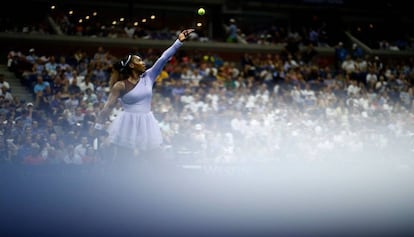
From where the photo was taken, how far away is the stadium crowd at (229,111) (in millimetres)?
12742

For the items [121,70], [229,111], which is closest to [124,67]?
[121,70]

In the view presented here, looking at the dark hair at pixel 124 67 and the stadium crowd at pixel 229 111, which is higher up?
the stadium crowd at pixel 229 111

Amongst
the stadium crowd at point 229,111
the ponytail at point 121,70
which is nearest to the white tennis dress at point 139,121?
the ponytail at point 121,70

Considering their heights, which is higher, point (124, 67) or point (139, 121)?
point (124, 67)

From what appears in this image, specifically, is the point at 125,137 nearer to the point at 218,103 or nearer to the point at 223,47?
the point at 218,103

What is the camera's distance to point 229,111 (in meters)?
15.7

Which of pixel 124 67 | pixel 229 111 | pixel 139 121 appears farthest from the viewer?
pixel 229 111

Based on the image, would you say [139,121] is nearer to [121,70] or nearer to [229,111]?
[121,70]

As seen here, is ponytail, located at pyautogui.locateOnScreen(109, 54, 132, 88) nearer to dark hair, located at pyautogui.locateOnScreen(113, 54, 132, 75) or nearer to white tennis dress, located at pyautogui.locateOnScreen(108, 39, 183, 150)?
dark hair, located at pyautogui.locateOnScreen(113, 54, 132, 75)

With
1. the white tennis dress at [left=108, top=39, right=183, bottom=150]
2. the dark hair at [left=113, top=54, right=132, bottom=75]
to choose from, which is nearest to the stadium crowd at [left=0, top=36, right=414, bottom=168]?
the white tennis dress at [left=108, top=39, right=183, bottom=150]

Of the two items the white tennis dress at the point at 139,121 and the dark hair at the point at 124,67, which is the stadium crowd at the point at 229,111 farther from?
the dark hair at the point at 124,67

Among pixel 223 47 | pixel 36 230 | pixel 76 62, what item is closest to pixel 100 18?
pixel 223 47

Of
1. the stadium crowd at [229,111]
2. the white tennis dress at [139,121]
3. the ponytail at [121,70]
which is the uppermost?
the stadium crowd at [229,111]

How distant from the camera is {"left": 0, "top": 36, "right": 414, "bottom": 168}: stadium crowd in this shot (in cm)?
1274
